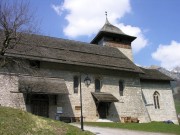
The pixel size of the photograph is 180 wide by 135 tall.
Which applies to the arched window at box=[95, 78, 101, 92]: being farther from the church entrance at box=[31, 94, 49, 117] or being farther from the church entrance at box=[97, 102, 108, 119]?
the church entrance at box=[31, 94, 49, 117]

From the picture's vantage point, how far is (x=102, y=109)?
29.3 meters

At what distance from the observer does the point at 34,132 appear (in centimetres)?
1256

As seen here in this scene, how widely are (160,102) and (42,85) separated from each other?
674 inches

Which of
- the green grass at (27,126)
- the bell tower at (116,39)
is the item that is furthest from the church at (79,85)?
the green grass at (27,126)

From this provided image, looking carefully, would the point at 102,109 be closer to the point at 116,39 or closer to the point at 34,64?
the point at 34,64

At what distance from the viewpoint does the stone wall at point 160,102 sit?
34.0 meters

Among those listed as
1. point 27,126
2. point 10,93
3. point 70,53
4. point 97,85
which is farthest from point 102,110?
point 27,126

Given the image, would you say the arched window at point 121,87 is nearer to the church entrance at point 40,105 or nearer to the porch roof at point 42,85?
the porch roof at point 42,85

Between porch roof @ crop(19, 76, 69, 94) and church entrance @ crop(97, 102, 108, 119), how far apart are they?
502 centimetres

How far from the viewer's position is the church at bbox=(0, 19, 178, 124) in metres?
24.9

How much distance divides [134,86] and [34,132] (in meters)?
21.2

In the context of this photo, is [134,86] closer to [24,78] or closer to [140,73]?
[140,73]

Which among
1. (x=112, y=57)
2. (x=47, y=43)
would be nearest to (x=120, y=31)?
(x=112, y=57)

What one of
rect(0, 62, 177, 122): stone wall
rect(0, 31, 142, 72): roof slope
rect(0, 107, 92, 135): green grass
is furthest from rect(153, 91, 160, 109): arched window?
rect(0, 107, 92, 135): green grass
